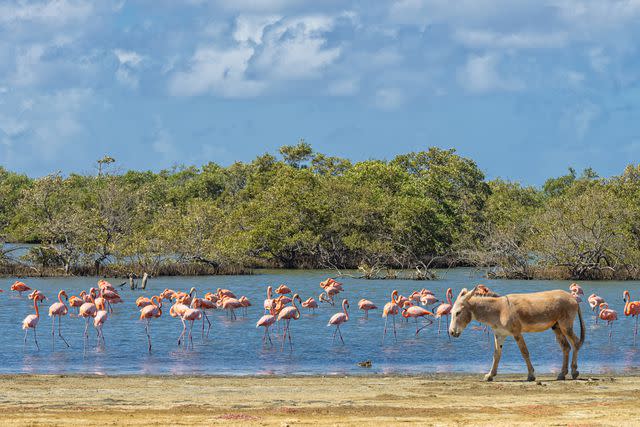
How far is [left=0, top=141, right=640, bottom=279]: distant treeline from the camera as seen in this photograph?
44.6m

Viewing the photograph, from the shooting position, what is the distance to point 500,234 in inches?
1807

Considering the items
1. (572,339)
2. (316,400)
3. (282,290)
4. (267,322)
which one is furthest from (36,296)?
(572,339)

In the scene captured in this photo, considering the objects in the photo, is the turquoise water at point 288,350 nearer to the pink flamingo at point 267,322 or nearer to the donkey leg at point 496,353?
the pink flamingo at point 267,322

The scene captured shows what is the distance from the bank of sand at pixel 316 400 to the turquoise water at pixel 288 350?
2.05 meters

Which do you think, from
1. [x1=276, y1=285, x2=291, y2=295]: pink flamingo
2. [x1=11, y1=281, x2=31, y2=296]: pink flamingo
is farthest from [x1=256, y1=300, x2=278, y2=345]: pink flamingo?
[x1=11, y1=281, x2=31, y2=296]: pink flamingo

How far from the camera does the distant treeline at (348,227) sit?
44.6 m

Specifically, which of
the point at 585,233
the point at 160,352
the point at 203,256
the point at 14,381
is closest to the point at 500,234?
the point at 585,233

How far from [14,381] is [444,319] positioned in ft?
53.0

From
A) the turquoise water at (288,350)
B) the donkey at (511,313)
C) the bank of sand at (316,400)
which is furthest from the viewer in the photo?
the turquoise water at (288,350)

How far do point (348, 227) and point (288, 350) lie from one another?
32.4 metres

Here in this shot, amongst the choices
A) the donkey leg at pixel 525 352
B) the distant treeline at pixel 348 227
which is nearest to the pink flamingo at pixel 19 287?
the distant treeline at pixel 348 227

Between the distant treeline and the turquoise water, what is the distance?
1267 centimetres

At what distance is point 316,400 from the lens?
43.5 ft

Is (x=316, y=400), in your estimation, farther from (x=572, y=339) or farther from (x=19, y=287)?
(x=19, y=287)
